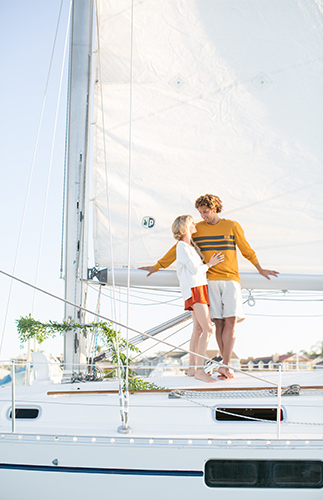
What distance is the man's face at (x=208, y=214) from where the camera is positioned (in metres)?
4.40

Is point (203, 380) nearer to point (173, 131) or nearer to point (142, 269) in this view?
point (142, 269)

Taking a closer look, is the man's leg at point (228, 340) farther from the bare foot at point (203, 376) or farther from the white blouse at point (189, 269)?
the white blouse at point (189, 269)

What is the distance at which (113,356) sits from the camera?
182 inches

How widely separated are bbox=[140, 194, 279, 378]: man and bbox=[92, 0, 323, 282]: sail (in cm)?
85

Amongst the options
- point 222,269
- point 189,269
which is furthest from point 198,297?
point 222,269

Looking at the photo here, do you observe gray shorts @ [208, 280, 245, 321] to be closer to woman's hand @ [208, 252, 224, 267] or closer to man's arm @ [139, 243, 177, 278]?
woman's hand @ [208, 252, 224, 267]

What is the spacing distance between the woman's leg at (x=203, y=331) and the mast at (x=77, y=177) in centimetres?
129

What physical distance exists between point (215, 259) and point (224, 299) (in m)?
0.34

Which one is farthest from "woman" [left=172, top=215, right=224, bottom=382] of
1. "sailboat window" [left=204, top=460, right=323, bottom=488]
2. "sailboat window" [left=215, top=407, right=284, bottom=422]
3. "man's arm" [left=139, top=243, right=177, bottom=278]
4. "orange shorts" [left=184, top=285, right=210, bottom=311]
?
"sailboat window" [left=204, top=460, right=323, bottom=488]

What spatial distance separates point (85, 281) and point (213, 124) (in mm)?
2114

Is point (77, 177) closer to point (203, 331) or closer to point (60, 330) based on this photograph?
point (60, 330)

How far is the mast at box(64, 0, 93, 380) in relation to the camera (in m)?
4.84

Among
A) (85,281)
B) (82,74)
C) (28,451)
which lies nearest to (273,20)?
(82,74)

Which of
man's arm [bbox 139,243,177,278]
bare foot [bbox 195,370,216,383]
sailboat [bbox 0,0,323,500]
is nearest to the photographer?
bare foot [bbox 195,370,216,383]
